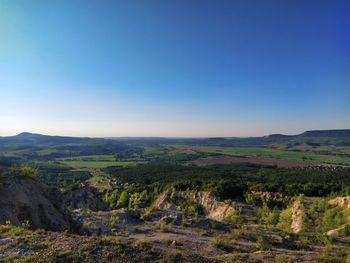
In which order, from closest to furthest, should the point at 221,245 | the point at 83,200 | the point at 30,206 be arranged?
the point at 30,206 → the point at 221,245 → the point at 83,200

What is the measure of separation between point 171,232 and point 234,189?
36.3m

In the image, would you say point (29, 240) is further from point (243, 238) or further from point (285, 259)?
point (243, 238)

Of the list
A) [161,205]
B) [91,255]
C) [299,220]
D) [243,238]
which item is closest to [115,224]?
[243,238]

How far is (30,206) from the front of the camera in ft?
65.1

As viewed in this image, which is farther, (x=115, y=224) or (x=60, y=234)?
(x=115, y=224)

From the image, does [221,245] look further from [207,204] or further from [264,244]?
[207,204]

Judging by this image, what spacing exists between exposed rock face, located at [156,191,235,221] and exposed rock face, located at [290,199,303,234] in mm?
8541

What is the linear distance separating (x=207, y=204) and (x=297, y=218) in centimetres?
1796

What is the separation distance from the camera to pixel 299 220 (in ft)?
124

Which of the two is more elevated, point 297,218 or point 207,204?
point 297,218

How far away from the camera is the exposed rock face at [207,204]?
4915 centimetres

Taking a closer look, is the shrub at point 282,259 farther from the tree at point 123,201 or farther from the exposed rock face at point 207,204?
the tree at point 123,201

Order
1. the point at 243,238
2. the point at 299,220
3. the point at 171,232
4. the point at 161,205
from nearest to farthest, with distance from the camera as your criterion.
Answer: the point at 243,238 → the point at 171,232 → the point at 299,220 → the point at 161,205

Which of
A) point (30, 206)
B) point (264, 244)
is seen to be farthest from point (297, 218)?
point (30, 206)
